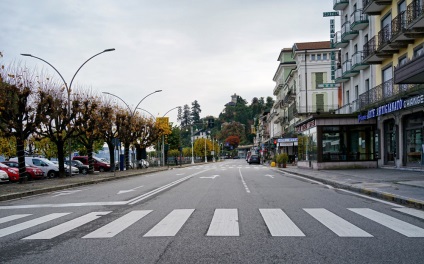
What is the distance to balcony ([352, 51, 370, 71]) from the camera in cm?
2968

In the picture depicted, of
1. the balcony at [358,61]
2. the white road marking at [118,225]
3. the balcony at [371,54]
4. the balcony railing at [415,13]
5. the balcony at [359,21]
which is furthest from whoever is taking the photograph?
the balcony at [358,61]

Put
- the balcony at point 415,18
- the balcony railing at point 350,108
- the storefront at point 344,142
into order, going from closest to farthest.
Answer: the balcony at point 415,18 → the storefront at point 344,142 → the balcony railing at point 350,108

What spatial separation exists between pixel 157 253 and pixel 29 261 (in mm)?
1733

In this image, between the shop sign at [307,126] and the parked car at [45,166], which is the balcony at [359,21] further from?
the parked car at [45,166]

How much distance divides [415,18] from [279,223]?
17.4m

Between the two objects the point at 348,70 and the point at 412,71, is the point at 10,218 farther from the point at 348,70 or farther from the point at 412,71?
the point at 348,70

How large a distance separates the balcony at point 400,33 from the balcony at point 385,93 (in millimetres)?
2169

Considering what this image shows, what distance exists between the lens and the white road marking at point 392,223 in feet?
23.2

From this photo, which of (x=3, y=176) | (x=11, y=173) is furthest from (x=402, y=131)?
(x=11, y=173)

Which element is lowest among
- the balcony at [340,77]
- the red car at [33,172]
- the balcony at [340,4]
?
A: the red car at [33,172]

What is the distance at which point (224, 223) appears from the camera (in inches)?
320

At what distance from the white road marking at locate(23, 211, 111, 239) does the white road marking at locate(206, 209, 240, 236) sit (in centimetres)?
277

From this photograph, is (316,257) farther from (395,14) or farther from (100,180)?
(395,14)

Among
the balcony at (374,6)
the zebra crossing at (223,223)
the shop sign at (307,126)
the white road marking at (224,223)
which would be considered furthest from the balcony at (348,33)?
the white road marking at (224,223)
